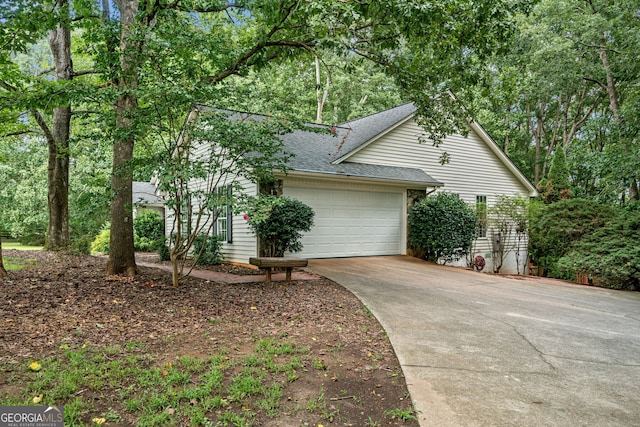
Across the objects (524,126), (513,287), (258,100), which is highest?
(524,126)

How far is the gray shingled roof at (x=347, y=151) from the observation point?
10.8 m

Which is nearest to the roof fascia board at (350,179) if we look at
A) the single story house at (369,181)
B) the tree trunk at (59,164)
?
the single story house at (369,181)

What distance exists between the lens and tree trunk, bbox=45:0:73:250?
1143 centimetres

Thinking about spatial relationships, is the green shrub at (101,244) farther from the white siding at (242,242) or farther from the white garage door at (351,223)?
the white garage door at (351,223)

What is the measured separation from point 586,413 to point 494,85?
682 centimetres

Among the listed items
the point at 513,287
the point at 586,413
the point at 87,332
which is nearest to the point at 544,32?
the point at 513,287

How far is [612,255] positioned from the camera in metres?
9.17

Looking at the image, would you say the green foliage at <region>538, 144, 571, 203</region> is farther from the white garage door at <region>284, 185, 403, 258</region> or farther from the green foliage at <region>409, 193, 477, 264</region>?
the white garage door at <region>284, 185, 403, 258</region>

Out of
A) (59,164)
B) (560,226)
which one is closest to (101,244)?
(59,164)

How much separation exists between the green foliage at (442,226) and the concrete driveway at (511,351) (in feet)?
11.7

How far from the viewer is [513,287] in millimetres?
8469

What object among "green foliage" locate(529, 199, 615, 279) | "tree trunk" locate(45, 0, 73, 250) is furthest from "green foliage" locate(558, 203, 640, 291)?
"tree trunk" locate(45, 0, 73, 250)

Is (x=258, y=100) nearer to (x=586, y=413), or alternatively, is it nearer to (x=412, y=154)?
(x=586, y=413)

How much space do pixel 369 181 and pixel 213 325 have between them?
7.66m
